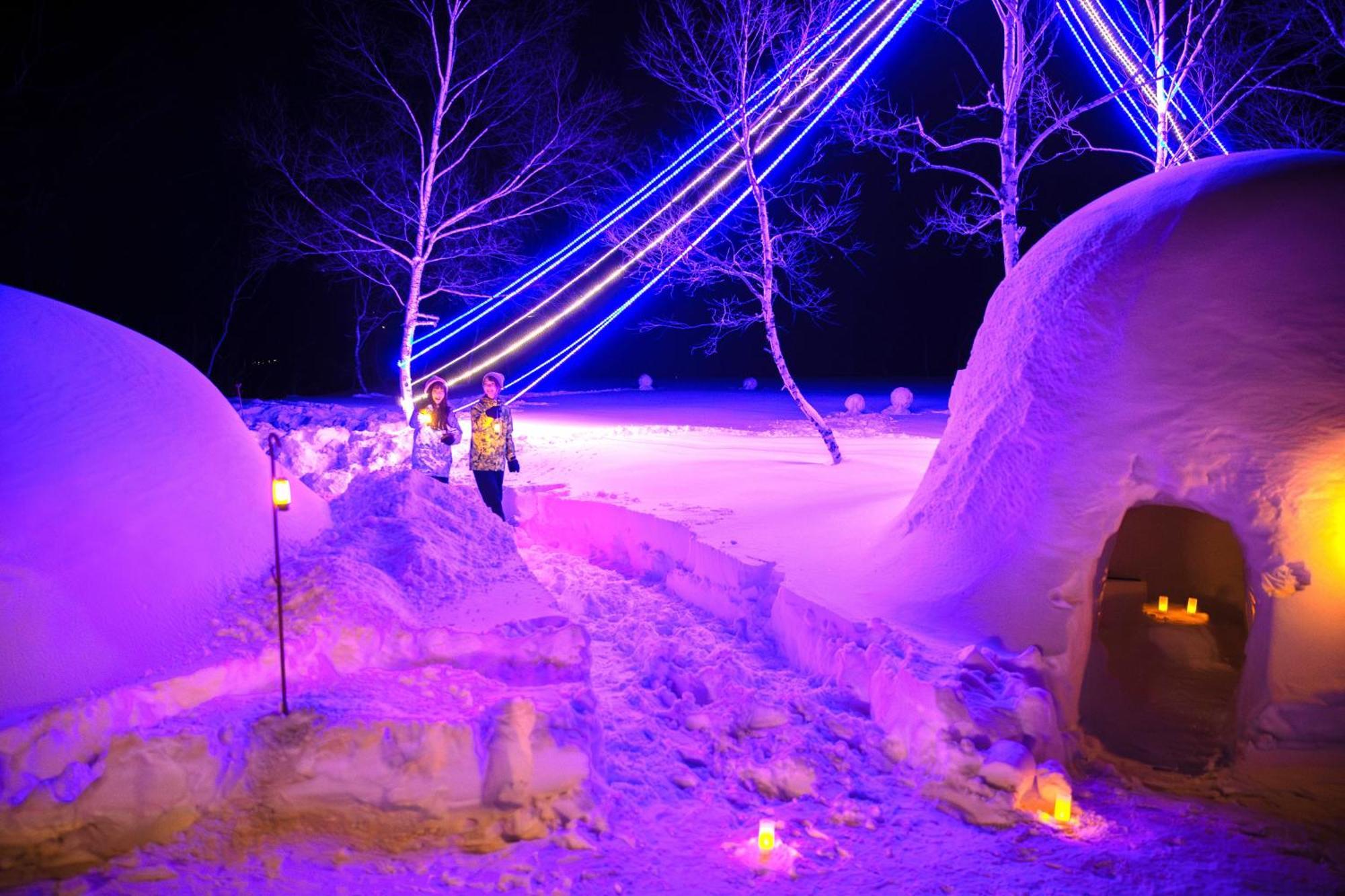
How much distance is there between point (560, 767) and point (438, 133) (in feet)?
42.0

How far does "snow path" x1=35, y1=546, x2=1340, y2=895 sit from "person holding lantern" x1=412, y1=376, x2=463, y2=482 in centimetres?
398

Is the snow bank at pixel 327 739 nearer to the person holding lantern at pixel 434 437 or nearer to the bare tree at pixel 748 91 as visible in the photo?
the person holding lantern at pixel 434 437

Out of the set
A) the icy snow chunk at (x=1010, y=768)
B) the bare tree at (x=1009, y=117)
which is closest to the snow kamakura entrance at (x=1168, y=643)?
the icy snow chunk at (x=1010, y=768)

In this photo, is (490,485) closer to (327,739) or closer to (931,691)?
(327,739)

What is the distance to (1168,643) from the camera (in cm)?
623

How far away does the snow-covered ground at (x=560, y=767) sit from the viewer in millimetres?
3322

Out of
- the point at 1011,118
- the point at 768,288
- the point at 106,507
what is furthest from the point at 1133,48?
the point at 106,507

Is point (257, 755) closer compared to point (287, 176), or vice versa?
point (257, 755)

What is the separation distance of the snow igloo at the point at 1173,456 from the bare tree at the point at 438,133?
10.7m

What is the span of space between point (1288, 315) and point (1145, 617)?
310cm

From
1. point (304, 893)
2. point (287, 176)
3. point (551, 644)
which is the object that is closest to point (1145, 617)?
point (551, 644)

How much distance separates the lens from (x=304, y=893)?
3100mm

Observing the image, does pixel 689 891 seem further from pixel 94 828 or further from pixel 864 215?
pixel 864 215

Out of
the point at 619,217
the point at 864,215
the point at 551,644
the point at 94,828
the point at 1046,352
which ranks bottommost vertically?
the point at 94,828
